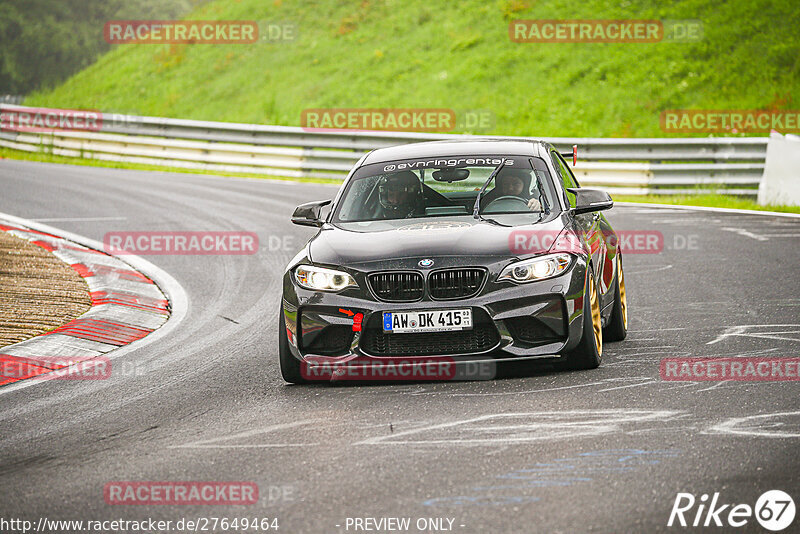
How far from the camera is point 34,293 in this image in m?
→ 11.1

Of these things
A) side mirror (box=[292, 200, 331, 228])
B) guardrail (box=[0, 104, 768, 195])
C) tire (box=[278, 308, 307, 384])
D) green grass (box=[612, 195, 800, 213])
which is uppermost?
guardrail (box=[0, 104, 768, 195])

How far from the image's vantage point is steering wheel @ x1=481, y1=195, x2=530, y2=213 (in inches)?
327

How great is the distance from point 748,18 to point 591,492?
3232cm

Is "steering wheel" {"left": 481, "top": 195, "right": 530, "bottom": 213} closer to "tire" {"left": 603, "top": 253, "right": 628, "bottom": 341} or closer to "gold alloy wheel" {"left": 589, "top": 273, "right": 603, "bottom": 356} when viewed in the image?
"gold alloy wheel" {"left": 589, "top": 273, "right": 603, "bottom": 356}

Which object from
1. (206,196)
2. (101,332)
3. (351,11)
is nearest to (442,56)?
(351,11)

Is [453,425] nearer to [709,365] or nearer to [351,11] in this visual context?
[709,365]

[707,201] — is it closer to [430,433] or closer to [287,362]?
[287,362]

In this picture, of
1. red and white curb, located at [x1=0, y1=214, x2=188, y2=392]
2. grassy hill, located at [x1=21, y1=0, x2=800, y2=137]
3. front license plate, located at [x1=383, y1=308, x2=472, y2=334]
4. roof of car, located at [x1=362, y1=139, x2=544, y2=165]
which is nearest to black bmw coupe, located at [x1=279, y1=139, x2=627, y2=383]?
front license plate, located at [x1=383, y1=308, x2=472, y2=334]

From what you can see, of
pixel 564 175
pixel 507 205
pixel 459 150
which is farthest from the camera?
pixel 564 175

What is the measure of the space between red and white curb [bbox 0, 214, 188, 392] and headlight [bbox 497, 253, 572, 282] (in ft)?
11.8

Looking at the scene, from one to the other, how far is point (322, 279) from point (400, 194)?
1459mm

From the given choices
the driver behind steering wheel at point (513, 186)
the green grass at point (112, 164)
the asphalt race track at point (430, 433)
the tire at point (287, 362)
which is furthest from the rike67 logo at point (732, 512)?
the green grass at point (112, 164)

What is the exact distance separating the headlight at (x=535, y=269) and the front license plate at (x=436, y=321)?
1.14 feet

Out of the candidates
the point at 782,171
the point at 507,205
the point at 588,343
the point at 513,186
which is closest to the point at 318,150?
the point at 782,171
